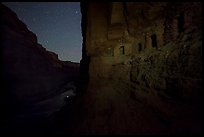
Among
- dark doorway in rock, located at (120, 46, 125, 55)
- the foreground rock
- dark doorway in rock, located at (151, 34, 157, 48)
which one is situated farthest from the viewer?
the foreground rock

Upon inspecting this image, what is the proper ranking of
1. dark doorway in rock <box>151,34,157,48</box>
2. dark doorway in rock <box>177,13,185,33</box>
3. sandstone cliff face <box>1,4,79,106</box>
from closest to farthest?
dark doorway in rock <box>177,13,185,33</box> < dark doorway in rock <box>151,34,157,48</box> < sandstone cliff face <box>1,4,79,106</box>

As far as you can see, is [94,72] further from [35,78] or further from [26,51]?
[26,51]

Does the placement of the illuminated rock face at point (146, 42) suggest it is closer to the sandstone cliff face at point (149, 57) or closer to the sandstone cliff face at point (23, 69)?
the sandstone cliff face at point (149, 57)

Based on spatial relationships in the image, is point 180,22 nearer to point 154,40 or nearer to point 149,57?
point 149,57

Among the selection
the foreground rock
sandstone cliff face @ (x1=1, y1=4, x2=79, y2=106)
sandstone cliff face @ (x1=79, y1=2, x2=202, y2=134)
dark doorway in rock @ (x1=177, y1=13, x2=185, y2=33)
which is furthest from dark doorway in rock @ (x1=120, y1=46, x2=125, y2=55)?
sandstone cliff face @ (x1=1, y1=4, x2=79, y2=106)

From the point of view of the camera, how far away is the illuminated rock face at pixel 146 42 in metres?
10.1

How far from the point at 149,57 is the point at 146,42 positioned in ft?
9.37

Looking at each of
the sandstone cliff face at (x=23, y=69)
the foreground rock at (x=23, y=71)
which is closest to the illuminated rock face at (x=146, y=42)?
the foreground rock at (x=23, y=71)

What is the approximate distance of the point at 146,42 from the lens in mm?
16953

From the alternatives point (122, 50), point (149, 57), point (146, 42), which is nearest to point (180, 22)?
point (149, 57)

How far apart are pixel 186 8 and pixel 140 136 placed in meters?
8.13

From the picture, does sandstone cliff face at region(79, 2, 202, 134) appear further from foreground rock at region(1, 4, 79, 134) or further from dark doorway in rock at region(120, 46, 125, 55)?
foreground rock at region(1, 4, 79, 134)

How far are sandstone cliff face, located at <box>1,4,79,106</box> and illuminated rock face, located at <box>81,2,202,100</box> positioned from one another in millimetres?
26298

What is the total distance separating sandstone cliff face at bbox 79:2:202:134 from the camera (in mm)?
9320
